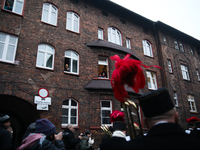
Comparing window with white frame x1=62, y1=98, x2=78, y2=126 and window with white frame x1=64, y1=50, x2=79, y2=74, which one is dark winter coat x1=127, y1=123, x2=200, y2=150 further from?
window with white frame x1=64, y1=50, x2=79, y2=74

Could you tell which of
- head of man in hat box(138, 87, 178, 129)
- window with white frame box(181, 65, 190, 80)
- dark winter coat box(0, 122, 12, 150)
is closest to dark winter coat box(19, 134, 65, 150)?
dark winter coat box(0, 122, 12, 150)

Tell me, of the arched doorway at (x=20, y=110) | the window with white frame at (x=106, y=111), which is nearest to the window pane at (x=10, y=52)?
the arched doorway at (x=20, y=110)

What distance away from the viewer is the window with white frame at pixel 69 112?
9.94m

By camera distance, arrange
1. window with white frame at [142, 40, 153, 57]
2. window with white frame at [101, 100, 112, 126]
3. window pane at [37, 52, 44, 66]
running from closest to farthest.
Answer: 1. window pane at [37, 52, 44, 66]
2. window with white frame at [101, 100, 112, 126]
3. window with white frame at [142, 40, 153, 57]

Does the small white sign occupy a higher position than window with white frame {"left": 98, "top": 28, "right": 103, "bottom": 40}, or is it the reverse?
window with white frame {"left": 98, "top": 28, "right": 103, "bottom": 40}

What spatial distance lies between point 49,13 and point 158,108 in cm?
1180

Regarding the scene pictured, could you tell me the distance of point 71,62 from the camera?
1138cm

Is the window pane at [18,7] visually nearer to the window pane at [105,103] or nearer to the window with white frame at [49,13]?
the window with white frame at [49,13]

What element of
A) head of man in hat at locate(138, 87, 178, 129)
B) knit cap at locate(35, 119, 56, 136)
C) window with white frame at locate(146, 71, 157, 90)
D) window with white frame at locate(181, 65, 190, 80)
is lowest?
knit cap at locate(35, 119, 56, 136)

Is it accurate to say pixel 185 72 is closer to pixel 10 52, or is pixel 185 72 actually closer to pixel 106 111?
pixel 106 111

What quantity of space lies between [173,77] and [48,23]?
13542 mm

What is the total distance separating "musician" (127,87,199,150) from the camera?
1380 mm

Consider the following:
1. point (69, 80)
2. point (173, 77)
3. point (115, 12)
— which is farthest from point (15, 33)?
point (173, 77)

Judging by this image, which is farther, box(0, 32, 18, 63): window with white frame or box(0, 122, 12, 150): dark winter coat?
box(0, 32, 18, 63): window with white frame
